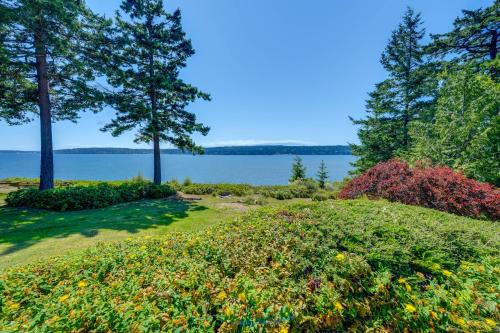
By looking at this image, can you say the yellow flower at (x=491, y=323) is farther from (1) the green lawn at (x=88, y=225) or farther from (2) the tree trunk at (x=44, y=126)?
(2) the tree trunk at (x=44, y=126)

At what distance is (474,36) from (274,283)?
21.2 meters

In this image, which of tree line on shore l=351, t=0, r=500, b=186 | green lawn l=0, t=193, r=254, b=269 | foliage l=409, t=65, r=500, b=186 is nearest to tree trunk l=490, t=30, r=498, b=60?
tree line on shore l=351, t=0, r=500, b=186

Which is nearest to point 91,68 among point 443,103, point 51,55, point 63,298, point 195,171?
point 51,55

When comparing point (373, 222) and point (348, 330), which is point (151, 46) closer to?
point (373, 222)

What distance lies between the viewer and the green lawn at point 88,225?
5520 mm

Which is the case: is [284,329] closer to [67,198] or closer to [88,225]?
[88,225]

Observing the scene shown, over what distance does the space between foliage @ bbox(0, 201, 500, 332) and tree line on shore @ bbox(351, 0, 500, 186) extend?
812 centimetres

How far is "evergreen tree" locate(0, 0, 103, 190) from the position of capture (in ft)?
31.8

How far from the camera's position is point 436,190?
7535mm

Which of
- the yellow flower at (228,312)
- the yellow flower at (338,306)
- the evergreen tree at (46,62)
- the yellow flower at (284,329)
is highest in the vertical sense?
the evergreen tree at (46,62)

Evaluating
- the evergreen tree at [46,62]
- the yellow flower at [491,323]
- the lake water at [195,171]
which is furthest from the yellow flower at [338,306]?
the lake water at [195,171]

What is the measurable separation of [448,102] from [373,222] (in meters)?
10.9

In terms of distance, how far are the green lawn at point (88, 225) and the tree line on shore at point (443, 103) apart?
1015 centimetres

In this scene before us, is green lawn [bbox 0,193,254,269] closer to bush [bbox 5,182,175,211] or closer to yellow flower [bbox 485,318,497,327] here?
bush [bbox 5,182,175,211]
